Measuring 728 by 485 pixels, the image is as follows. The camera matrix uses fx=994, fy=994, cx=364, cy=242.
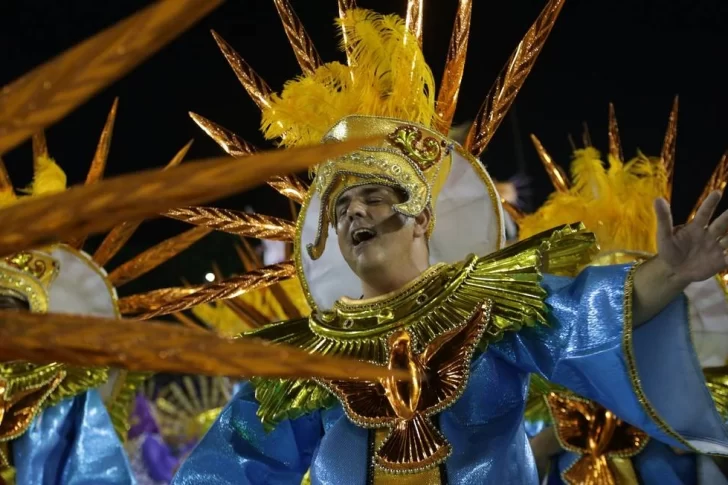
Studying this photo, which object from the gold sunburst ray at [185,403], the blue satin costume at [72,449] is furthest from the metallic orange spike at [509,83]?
the gold sunburst ray at [185,403]

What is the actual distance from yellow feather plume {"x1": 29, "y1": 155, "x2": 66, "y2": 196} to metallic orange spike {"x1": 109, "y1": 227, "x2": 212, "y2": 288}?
0.36 metres

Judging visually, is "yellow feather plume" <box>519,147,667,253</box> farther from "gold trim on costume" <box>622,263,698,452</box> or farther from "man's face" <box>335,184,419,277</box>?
"gold trim on costume" <box>622,263,698,452</box>

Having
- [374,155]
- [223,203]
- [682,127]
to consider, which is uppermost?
[223,203]

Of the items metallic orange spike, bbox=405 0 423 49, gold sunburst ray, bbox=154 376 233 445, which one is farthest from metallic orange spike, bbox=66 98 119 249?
gold sunburst ray, bbox=154 376 233 445

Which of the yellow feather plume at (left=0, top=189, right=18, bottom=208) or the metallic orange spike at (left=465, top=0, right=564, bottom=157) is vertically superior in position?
the yellow feather plume at (left=0, top=189, right=18, bottom=208)

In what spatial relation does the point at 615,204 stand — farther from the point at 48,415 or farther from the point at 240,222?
the point at 48,415

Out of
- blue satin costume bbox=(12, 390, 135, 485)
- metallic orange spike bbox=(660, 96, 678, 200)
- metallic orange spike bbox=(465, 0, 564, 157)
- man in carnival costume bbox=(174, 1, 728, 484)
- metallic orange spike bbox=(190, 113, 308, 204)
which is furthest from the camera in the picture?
metallic orange spike bbox=(660, 96, 678, 200)

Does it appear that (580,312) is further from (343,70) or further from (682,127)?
(682,127)

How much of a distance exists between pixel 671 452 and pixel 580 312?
46.7 inches

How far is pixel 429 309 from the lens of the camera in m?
2.14

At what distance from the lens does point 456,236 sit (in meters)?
2.48

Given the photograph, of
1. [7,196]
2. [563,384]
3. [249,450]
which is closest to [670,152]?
[563,384]

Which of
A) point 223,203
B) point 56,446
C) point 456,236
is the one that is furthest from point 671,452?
point 223,203

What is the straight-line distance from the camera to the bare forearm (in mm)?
1859
